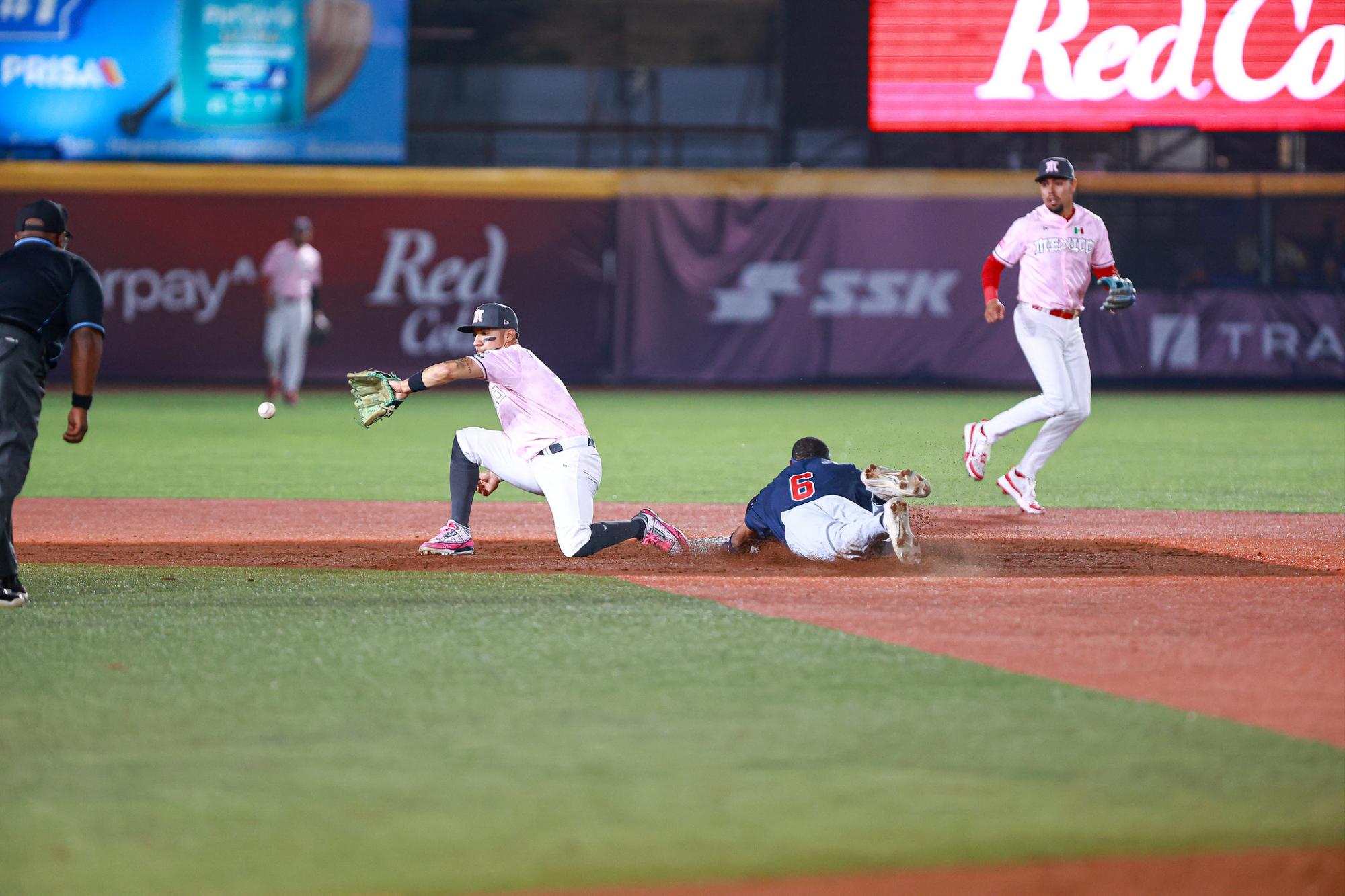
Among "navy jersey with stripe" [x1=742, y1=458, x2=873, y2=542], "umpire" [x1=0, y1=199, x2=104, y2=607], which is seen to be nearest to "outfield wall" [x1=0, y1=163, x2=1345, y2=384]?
"navy jersey with stripe" [x1=742, y1=458, x2=873, y2=542]

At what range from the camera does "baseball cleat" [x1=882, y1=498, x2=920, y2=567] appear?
7.55 m

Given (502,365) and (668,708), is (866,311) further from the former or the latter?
(668,708)

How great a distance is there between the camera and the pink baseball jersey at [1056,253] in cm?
1030

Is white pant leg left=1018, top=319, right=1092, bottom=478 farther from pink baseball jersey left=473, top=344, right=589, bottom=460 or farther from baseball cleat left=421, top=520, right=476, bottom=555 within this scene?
baseball cleat left=421, top=520, right=476, bottom=555

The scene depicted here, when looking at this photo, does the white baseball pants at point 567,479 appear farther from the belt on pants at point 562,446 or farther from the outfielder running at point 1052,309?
the outfielder running at point 1052,309

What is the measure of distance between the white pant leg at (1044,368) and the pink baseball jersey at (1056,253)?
10cm

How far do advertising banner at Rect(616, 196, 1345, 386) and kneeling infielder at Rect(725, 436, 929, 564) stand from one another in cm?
1469

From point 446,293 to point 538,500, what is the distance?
1130 centimetres

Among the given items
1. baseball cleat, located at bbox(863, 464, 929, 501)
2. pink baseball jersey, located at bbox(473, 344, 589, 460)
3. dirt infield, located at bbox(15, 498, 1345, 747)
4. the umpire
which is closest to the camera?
dirt infield, located at bbox(15, 498, 1345, 747)

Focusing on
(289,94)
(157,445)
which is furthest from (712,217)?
(157,445)

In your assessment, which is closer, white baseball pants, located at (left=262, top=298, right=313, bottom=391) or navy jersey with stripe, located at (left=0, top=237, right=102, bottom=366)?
navy jersey with stripe, located at (left=0, top=237, right=102, bottom=366)

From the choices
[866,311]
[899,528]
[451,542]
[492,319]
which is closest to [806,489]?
[899,528]

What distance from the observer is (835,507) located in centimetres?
782

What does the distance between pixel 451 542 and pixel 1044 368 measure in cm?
406
